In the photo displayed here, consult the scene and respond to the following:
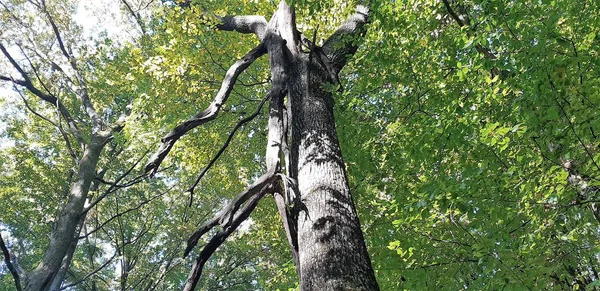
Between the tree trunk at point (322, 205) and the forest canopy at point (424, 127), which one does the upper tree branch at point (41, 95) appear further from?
the tree trunk at point (322, 205)

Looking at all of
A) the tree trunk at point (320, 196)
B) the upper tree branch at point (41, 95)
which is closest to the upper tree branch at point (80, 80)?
the upper tree branch at point (41, 95)

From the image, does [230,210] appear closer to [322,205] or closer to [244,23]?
[322,205]

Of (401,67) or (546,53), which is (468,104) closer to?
(401,67)

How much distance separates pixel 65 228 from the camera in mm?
10180

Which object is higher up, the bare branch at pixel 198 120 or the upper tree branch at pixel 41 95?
the upper tree branch at pixel 41 95

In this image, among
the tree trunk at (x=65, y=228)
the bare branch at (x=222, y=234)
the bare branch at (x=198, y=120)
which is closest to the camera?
the bare branch at (x=222, y=234)

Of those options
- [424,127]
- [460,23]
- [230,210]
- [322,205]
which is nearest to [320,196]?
[322,205]

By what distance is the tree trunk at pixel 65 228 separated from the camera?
9273 mm

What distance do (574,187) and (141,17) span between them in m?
13.1

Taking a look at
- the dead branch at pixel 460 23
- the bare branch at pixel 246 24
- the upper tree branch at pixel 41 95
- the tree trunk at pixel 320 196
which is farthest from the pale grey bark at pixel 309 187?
the upper tree branch at pixel 41 95

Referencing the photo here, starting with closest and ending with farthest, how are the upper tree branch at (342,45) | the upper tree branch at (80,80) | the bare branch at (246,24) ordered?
the upper tree branch at (342,45) → the bare branch at (246,24) → the upper tree branch at (80,80)

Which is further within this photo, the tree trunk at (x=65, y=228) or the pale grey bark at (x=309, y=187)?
the tree trunk at (x=65, y=228)

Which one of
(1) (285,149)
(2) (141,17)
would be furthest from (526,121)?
(2) (141,17)

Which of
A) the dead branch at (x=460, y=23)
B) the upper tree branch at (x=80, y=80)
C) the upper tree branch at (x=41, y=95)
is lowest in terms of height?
the dead branch at (x=460, y=23)
